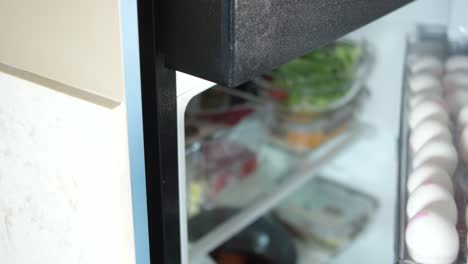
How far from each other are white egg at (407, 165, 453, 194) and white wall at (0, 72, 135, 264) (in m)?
0.33

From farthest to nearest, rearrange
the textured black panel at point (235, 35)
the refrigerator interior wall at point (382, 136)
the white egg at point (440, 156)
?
1. the refrigerator interior wall at point (382, 136)
2. the white egg at point (440, 156)
3. the textured black panel at point (235, 35)

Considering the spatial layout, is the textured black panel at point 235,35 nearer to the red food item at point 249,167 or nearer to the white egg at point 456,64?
the white egg at point 456,64

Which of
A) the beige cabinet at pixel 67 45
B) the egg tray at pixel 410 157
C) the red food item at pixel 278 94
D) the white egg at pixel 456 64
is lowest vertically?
the red food item at pixel 278 94

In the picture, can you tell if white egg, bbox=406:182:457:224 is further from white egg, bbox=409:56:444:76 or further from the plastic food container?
the plastic food container

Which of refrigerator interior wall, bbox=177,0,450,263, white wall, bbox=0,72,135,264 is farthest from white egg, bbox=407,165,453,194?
refrigerator interior wall, bbox=177,0,450,263

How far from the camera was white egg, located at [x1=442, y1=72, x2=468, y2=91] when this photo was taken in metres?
0.87

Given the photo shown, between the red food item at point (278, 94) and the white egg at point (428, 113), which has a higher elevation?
the white egg at point (428, 113)

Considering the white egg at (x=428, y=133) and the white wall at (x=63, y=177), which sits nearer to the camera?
the white wall at (x=63, y=177)

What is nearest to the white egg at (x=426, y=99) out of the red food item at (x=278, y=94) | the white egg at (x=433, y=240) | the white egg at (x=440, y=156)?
the white egg at (x=440, y=156)

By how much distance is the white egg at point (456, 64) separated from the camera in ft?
3.01

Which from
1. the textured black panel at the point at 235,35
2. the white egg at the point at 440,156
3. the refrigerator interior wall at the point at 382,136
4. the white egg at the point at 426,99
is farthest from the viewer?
the refrigerator interior wall at the point at 382,136

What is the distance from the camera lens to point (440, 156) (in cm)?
70

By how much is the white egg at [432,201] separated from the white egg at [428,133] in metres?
0.10

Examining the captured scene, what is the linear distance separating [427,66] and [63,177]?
0.59m
